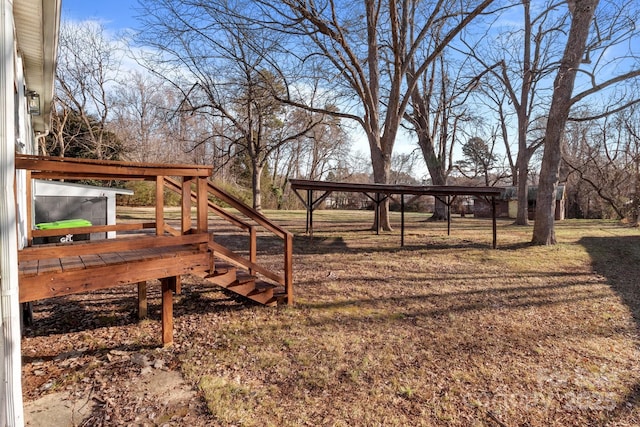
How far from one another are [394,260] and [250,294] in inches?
169

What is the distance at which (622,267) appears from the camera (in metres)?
7.70

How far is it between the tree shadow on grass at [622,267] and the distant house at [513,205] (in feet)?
38.4

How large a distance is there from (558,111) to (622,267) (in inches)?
167

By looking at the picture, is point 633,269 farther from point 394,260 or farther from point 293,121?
point 293,121

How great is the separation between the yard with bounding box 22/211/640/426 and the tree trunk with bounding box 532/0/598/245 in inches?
136

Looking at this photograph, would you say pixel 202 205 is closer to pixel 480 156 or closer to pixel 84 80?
pixel 84 80

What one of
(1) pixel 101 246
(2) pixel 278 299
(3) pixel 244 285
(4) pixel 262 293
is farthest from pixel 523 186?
(1) pixel 101 246

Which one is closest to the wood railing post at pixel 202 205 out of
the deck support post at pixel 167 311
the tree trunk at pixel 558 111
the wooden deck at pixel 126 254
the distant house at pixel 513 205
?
the wooden deck at pixel 126 254

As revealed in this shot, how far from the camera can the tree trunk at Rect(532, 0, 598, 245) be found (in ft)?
28.6

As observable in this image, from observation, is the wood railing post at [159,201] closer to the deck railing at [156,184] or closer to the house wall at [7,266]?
the deck railing at [156,184]

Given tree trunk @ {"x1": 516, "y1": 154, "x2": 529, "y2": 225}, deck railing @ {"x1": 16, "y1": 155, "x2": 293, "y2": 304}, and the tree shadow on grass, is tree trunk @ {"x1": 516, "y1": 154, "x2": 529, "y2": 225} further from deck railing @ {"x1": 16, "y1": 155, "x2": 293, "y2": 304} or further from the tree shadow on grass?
deck railing @ {"x1": 16, "y1": 155, "x2": 293, "y2": 304}

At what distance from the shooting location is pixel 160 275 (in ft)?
10.6

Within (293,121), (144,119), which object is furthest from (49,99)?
(144,119)

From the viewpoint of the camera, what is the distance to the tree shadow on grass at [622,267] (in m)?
2.88
